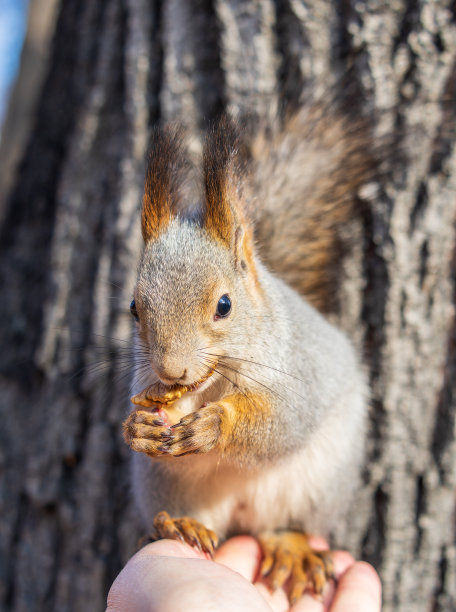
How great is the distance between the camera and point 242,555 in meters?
1.19

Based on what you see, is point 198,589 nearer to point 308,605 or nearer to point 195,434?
point 195,434

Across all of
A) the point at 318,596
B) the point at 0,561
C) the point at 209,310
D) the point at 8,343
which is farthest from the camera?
the point at 8,343

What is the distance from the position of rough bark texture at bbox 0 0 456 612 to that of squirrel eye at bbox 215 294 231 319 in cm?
32

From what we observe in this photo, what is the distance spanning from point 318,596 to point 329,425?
353 mm

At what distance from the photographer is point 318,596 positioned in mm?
1126

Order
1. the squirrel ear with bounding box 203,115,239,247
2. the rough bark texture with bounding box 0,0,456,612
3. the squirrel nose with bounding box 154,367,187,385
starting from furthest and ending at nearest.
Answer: the rough bark texture with bounding box 0,0,456,612 < the squirrel ear with bounding box 203,115,239,247 < the squirrel nose with bounding box 154,367,187,385

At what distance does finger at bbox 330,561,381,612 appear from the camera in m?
1.03

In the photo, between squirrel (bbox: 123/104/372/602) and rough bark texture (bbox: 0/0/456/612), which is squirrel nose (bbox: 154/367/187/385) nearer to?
squirrel (bbox: 123/104/372/602)

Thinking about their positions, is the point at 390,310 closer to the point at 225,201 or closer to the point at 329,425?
the point at 329,425

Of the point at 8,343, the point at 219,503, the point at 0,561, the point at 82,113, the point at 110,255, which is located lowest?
the point at 0,561

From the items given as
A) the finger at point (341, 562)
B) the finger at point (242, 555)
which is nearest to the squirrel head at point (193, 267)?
the finger at point (242, 555)

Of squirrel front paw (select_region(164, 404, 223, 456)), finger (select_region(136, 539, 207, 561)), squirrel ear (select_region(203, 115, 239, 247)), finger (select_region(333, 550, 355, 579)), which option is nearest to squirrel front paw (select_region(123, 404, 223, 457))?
squirrel front paw (select_region(164, 404, 223, 456))

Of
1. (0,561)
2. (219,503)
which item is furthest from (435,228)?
(0,561)

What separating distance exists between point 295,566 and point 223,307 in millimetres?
623
